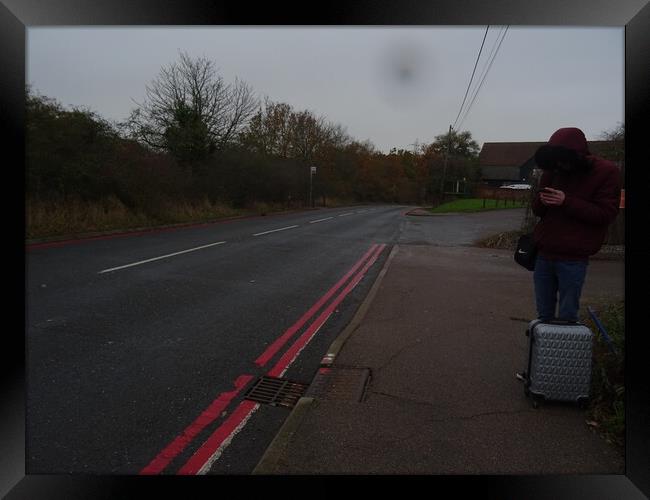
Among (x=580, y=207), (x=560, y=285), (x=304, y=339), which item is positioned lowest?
(x=304, y=339)

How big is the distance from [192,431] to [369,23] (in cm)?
279

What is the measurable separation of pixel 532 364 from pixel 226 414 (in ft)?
7.35

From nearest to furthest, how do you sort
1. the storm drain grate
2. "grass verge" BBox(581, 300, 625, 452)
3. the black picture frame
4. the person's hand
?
the black picture frame, "grass verge" BBox(581, 300, 625, 452), the person's hand, the storm drain grate

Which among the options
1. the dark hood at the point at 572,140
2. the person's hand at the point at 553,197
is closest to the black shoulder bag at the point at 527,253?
the person's hand at the point at 553,197

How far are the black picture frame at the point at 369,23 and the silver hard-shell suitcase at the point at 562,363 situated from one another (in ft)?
1.70

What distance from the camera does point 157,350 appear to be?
4.65 meters

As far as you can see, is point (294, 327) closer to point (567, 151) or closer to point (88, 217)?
point (567, 151)

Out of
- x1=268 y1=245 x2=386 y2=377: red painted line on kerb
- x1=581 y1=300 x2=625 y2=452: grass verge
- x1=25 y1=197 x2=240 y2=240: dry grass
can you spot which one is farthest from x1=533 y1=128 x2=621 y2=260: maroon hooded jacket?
x1=25 y1=197 x2=240 y2=240: dry grass

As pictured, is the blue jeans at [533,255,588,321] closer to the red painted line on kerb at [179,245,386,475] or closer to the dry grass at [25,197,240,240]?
the red painted line on kerb at [179,245,386,475]

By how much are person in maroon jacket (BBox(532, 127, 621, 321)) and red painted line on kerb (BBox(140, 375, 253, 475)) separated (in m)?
2.48

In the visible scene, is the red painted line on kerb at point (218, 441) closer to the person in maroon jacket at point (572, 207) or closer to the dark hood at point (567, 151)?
the person in maroon jacket at point (572, 207)

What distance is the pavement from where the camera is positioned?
9.12 ft

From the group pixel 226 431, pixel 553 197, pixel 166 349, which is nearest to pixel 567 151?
pixel 553 197

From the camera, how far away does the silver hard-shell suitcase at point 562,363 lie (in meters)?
3.39
